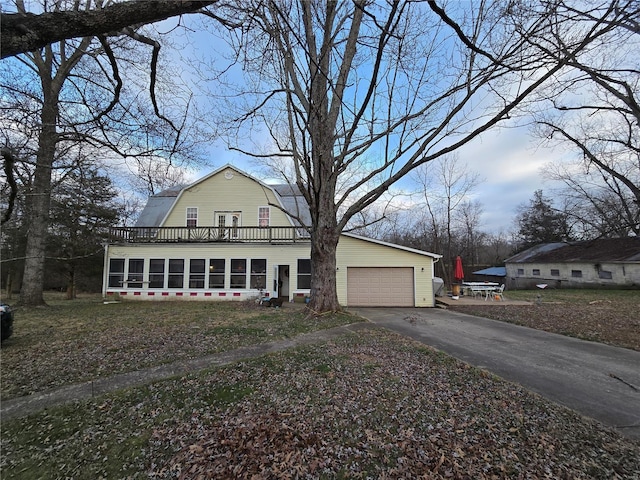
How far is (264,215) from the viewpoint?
664 inches

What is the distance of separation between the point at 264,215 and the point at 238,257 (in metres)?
3.08

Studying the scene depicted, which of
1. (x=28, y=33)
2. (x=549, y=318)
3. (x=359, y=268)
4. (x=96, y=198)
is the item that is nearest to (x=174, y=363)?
(x=28, y=33)

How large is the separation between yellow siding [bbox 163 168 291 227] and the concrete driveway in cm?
1072

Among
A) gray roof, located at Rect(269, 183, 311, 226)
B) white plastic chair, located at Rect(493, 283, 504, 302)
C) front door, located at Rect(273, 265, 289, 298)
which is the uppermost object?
gray roof, located at Rect(269, 183, 311, 226)

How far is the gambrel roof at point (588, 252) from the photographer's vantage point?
19.6 m

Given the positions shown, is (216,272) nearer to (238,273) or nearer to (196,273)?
(196,273)

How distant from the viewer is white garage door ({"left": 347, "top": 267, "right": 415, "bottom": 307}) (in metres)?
13.9

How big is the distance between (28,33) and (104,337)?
6711 millimetres

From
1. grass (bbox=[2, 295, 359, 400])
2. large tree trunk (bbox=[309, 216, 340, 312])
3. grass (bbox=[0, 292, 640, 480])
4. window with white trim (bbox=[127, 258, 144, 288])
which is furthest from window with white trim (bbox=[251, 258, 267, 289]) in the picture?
grass (bbox=[0, 292, 640, 480])

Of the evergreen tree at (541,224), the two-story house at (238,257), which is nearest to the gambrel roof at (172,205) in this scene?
the two-story house at (238,257)

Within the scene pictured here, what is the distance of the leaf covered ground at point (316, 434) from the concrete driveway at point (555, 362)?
1.89 ft

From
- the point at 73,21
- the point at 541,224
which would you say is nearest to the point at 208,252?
the point at 73,21

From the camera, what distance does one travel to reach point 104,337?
21.6 feet

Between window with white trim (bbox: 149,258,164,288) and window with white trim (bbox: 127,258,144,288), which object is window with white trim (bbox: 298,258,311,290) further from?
window with white trim (bbox: 127,258,144,288)
